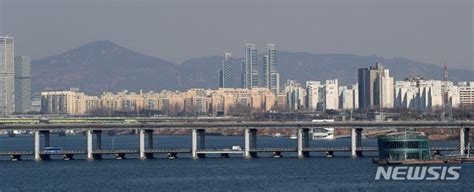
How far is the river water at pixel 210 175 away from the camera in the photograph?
68.4 metres

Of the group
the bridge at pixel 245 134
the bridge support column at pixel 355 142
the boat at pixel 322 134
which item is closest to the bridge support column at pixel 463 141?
the bridge at pixel 245 134

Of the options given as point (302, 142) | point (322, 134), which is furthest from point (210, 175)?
point (322, 134)

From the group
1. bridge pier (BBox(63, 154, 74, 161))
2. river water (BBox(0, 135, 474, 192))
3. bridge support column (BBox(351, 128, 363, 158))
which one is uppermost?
bridge support column (BBox(351, 128, 363, 158))

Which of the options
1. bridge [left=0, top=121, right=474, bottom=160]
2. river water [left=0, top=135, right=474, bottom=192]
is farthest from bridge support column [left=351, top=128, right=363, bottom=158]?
river water [left=0, top=135, right=474, bottom=192]

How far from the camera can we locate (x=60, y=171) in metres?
86.1

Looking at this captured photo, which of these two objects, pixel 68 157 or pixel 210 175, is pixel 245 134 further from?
pixel 210 175

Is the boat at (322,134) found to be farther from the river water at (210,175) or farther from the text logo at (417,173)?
the text logo at (417,173)

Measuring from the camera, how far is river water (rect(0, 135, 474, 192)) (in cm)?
6844

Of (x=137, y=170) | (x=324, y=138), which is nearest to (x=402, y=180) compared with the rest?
(x=137, y=170)

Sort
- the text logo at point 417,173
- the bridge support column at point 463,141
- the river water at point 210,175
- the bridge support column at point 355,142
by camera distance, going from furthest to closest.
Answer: the bridge support column at point 355,142
the bridge support column at point 463,141
the text logo at point 417,173
the river water at point 210,175

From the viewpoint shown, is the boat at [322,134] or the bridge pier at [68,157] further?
the boat at [322,134]

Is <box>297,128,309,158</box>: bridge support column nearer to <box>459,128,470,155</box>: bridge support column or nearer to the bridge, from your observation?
the bridge

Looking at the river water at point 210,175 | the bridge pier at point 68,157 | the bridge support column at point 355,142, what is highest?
the bridge support column at point 355,142

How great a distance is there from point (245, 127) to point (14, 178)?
2857 centimetres
